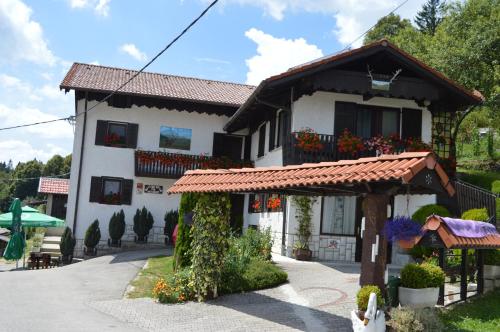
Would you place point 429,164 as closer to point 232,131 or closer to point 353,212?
point 353,212

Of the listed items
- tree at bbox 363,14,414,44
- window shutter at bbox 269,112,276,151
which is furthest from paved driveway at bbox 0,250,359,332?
tree at bbox 363,14,414,44

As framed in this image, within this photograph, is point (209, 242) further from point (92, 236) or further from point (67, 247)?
point (92, 236)

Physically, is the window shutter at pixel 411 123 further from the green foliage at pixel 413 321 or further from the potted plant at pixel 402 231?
the green foliage at pixel 413 321

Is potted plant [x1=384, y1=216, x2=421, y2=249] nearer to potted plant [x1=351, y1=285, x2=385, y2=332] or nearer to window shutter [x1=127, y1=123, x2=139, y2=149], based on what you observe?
potted plant [x1=351, y1=285, x2=385, y2=332]

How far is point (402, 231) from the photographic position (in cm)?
746

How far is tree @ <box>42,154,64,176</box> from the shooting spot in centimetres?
6750

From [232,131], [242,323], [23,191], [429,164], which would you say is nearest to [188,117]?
[232,131]

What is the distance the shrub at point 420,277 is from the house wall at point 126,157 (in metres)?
15.6

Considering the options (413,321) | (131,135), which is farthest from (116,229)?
(413,321)

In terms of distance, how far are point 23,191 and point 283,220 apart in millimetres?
62463

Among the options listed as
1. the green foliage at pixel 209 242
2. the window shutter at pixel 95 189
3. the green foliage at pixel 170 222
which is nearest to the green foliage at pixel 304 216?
the green foliage at pixel 209 242

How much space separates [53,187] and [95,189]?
10.9 meters

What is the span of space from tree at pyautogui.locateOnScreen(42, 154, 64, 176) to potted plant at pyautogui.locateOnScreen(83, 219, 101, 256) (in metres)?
49.2

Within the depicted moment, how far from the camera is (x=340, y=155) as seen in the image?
52.5 feet
